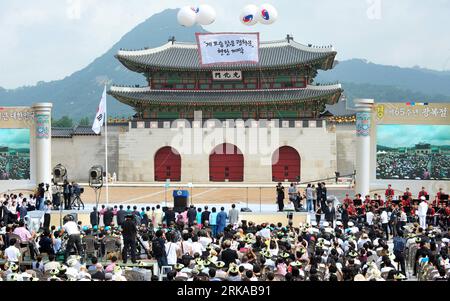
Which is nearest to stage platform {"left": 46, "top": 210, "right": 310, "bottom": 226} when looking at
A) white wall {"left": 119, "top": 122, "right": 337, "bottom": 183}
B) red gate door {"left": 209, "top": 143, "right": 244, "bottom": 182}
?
white wall {"left": 119, "top": 122, "right": 337, "bottom": 183}

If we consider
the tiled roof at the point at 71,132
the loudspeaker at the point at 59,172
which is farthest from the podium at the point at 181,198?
the tiled roof at the point at 71,132

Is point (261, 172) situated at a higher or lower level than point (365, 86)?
lower

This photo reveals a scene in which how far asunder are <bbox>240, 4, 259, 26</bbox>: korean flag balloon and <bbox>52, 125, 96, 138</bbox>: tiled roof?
23.0 m

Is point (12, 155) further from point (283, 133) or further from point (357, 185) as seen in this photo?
point (283, 133)

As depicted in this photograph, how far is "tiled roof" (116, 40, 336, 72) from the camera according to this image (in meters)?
48.5

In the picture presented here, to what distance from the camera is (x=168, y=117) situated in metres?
49.6

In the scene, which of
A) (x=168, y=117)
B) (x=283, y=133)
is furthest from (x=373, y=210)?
(x=168, y=117)

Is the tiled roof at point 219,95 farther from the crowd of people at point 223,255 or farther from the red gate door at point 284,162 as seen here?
the crowd of people at point 223,255

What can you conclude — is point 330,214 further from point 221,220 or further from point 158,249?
point 158,249

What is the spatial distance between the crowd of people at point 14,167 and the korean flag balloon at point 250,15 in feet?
42.3

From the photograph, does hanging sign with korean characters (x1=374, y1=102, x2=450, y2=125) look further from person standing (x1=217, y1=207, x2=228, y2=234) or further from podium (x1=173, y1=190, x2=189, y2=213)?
person standing (x1=217, y1=207, x2=228, y2=234)

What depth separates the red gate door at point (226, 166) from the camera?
49.0 m
